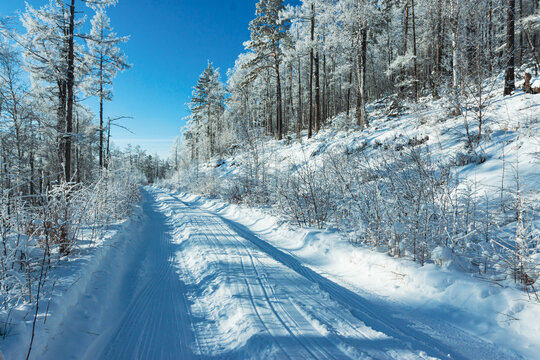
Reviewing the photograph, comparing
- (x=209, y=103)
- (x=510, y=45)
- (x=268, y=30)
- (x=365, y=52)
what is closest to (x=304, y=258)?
(x=510, y=45)

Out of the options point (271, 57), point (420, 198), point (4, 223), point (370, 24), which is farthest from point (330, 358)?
point (271, 57)

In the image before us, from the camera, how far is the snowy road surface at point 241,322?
2338mm

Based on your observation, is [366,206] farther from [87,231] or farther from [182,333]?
[87,231]

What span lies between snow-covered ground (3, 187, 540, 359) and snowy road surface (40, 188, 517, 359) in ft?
0.04

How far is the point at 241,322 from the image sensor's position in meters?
2.76

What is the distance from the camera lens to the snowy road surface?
2.34 m

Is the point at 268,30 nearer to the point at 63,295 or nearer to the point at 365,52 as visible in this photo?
the point at 365,52

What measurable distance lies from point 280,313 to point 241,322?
0.48 meters

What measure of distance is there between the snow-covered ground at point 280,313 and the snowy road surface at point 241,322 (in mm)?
13

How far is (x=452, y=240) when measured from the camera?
3.65 metres

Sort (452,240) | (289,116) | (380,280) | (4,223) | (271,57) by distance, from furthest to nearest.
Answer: (289,116) → (271,57) → (380,280) → (452,240) → (4,223)

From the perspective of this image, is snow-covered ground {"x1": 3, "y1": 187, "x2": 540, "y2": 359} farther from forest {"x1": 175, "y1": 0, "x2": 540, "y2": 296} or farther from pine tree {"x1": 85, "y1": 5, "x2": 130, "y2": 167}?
pine tree {"x1": 85, "y1": 5, "x2": 130, "y2": 167}

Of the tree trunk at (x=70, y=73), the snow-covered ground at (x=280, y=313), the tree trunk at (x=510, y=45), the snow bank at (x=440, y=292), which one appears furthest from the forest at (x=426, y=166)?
the tree trunk at (x=70, y=73)

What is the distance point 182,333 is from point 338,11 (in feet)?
62.1
